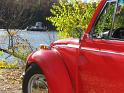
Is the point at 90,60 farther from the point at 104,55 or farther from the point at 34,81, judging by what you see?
the point at 34,81

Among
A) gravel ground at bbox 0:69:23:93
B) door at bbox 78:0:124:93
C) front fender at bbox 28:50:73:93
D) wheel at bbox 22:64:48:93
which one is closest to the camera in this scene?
door at bbox 78:0:124:93

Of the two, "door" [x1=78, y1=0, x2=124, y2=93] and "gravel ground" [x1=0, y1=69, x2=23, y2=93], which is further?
"gravel ground" [x1=0, y1=69, x2=23, y2=93]

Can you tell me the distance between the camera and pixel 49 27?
554 inches

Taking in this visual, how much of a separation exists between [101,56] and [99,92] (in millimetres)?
452

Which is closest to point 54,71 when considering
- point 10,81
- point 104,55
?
point 104,55

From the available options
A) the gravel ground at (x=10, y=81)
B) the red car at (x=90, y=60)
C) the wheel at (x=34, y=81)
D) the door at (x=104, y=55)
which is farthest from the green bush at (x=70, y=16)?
the door at (x=104, y=55)

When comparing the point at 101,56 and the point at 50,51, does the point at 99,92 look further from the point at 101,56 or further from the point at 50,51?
the point at 50,51

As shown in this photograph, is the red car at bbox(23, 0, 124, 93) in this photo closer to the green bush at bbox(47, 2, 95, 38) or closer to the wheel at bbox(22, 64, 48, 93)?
the wheel at bbox(22, 64, 48, 93)

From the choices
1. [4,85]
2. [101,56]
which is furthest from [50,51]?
[4,85]

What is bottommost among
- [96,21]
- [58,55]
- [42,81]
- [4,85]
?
[4,85]

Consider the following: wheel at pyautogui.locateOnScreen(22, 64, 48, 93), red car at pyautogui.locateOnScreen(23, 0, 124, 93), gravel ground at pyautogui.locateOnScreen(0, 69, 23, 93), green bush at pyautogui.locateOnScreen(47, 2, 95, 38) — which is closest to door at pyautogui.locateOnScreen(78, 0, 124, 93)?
red car at pyautogui.locateOnScreen(23, 0, 124, 93)

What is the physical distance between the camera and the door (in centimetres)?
516

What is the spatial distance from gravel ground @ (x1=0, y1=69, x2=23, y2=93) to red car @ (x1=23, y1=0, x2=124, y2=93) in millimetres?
2326

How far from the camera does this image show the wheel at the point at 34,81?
6.57 m
